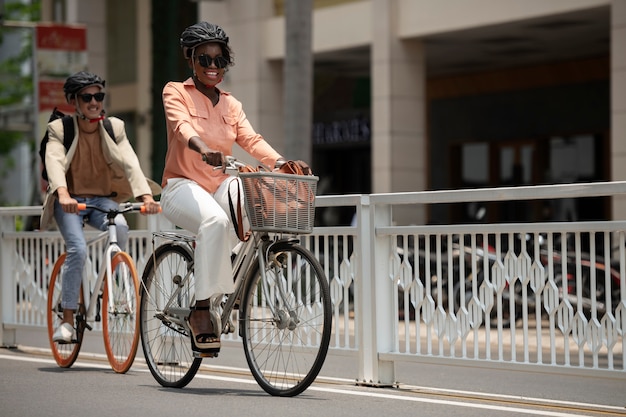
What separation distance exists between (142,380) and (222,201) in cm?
141

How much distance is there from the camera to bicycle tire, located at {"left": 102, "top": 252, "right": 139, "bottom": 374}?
28.4 ft

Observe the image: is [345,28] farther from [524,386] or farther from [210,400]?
[210,400]

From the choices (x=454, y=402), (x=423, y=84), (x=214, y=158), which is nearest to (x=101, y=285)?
(x=214, y=158)

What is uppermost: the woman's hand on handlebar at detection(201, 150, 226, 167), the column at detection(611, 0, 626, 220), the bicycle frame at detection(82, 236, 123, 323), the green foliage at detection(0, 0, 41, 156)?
the green foliage at detection(0, 0, 41, 156)

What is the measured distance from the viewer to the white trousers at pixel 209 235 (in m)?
7.38

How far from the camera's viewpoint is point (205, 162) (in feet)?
24.2

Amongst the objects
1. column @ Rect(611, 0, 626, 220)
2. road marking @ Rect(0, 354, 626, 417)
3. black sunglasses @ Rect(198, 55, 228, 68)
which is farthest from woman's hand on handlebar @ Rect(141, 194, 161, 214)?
column @ Rect(611, 0, 626, 220)

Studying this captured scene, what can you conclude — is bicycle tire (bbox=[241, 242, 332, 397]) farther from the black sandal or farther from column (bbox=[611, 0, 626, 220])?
column (bbox=[611, 0, 626, 220])

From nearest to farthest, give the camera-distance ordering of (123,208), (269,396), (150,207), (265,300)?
(265,300), (269,396), (150,207), (123,208)

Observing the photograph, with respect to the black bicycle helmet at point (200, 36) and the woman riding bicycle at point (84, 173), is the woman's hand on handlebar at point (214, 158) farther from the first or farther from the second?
the woman riding bicycle at point (84, 173)

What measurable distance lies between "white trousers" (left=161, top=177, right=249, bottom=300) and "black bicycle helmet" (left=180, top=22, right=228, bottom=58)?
78cm

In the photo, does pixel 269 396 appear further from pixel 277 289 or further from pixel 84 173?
pixel 84 173

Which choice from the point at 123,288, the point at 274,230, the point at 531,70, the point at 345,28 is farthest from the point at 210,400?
the point at 531,70

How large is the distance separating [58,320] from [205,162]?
284cm
